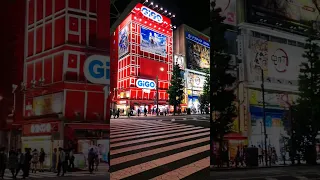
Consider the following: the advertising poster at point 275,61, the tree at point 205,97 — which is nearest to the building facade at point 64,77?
the tree at point 205,97

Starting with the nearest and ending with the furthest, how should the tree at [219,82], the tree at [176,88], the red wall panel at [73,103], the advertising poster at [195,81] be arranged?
the red wall panel at [73,103] < the tree at [176,88] < the advertising poster at [195,81] < the tree at [219,82]

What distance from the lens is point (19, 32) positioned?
2.69 meters

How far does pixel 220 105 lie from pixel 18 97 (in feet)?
6.95

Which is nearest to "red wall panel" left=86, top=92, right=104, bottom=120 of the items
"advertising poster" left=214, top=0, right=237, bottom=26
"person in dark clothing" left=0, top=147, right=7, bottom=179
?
"person in dark clothing" left=0, top=147, right=7, bottom=179

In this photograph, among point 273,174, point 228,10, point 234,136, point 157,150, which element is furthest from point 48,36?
point 273,174

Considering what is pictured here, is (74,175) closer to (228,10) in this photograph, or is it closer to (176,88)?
(176,88)

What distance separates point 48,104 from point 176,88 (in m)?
1.10

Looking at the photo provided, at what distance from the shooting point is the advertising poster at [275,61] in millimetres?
4383

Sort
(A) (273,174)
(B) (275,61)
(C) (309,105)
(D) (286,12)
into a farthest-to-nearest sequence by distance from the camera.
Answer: (C) (309,105) < (D) (286,12) < (B) (275,61) < (A) (273,174)

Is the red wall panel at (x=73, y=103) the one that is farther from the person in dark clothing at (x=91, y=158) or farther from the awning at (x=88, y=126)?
the person in dark clothing at (x=91, y=158)

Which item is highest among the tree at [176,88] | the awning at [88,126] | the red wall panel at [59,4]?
the red wall panel at [59,4]

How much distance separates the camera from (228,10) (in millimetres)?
3912

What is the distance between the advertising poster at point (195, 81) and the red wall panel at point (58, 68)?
1141 mm

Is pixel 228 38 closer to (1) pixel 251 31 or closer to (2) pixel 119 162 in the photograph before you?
(1) pixel 251 31
